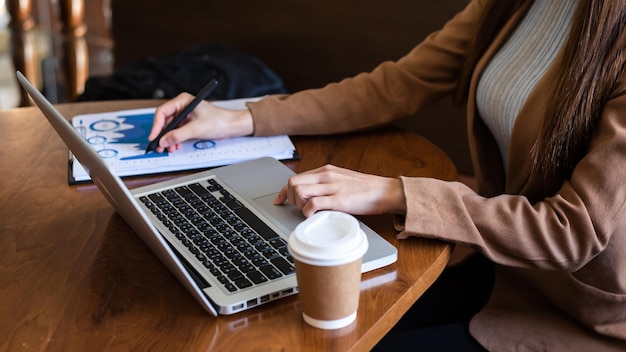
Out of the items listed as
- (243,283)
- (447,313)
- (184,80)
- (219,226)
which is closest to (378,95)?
(447,313)

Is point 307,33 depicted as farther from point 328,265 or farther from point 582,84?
point 328,265

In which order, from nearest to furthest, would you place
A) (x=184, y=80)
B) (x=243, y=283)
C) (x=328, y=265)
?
(x=328, y=265) < (x=243, y=283) < (x=184, y=80)

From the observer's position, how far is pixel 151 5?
7.77 feet

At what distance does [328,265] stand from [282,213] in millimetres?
274

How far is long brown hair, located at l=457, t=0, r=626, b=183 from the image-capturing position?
3.18 ft

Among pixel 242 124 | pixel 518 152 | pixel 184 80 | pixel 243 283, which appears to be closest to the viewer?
pixel 243 283

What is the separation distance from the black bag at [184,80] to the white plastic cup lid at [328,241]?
1.24 metres

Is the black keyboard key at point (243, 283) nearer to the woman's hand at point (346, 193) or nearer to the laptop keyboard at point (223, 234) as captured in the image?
the laptop keyboard at point (223, 234)

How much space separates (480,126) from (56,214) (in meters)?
0.70

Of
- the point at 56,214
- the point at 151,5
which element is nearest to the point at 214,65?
the point at 151,5

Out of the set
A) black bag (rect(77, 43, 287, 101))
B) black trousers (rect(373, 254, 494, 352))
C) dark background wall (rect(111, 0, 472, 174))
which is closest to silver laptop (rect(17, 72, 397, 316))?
black trousers (rect(373, 254, 494, 352))

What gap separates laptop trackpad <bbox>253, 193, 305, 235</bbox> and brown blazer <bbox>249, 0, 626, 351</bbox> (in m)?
0.14

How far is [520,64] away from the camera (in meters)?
1.18

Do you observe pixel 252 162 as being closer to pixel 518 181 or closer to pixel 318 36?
pixel 518 181
